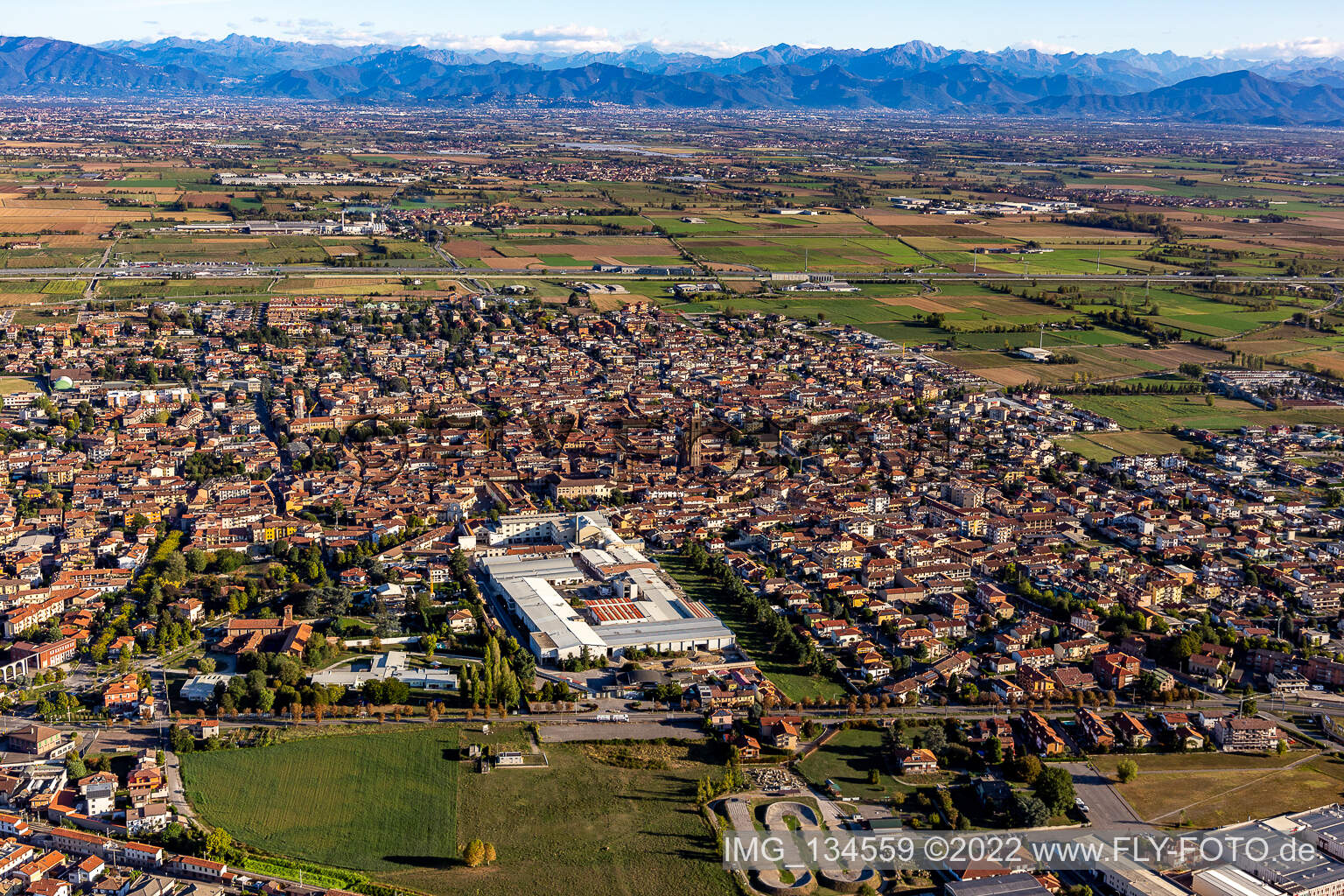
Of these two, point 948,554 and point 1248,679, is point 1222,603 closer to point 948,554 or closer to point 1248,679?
point 1248,679

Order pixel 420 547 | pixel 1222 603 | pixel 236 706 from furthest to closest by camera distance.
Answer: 1. pixel 420 547
2. pixel 1222 603
3. pixel 236 706

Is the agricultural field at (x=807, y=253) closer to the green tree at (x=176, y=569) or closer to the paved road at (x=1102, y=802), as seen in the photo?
the green tree at (x=176, y=569)

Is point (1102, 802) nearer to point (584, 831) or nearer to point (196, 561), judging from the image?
point (584, 831)

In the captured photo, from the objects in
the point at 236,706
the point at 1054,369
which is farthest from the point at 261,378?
the point at 1054,369

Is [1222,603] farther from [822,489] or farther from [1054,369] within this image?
[1054,369]

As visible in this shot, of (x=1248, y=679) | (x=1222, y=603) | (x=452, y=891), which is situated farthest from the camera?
(x=1222, y=603)

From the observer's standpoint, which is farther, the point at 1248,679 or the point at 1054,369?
the point at 1054,369

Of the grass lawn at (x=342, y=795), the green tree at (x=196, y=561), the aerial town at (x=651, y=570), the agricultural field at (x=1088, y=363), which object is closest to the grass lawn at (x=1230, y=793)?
the aerial town at (x=651, y=570)
